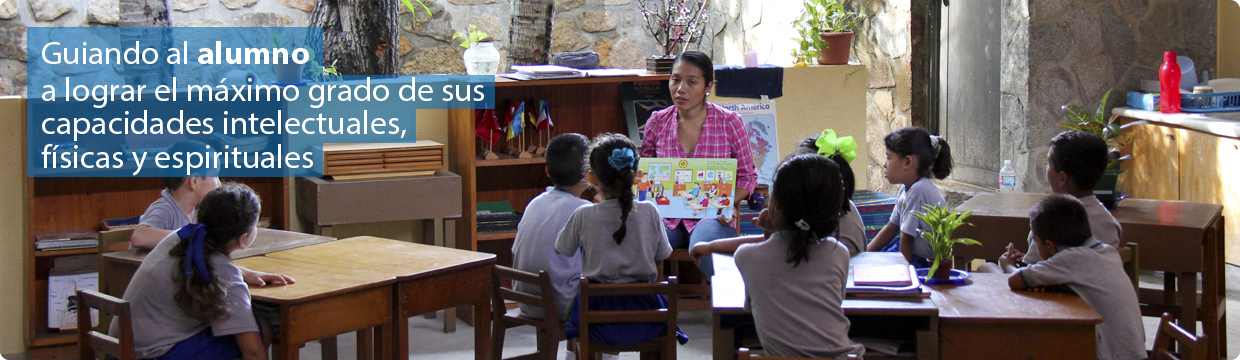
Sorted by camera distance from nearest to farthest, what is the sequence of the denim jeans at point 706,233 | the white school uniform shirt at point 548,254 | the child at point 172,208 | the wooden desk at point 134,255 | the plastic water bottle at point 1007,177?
the wooden desk at point 134,255, the child at point 172,208, the white school uniform shirt at point 548,254, the denim jeans at point 706,233, the plastic water bottle at point 1007,177

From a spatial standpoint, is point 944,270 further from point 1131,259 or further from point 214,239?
point 214,239

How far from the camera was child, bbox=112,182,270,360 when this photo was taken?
9.25ft

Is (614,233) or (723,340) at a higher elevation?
(614,233)

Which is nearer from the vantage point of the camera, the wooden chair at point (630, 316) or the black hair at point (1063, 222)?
the black hair at point (1063, 222)

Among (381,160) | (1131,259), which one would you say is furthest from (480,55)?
(1131,259)

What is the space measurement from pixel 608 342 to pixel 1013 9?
12.3ft

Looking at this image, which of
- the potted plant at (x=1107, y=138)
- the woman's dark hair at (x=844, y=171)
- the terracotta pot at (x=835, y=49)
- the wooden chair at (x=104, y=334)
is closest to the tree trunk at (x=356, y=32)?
the terracotta pot at (x=835, y=49)

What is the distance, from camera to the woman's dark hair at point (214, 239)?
2.80 meters

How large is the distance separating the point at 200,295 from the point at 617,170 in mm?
1319

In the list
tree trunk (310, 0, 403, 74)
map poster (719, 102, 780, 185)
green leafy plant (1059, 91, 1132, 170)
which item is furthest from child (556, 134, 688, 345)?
tree trunk (310, 0, 403, 74)

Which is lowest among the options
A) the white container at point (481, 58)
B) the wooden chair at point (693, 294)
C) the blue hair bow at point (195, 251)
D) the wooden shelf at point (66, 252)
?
the wooden chair at point (693, 294)

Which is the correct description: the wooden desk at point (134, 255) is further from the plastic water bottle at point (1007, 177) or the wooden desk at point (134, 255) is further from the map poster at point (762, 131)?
the plastic water bottle at point (1007, 177)

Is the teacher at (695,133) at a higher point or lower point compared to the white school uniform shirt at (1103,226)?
higher

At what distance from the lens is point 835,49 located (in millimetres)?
5789
